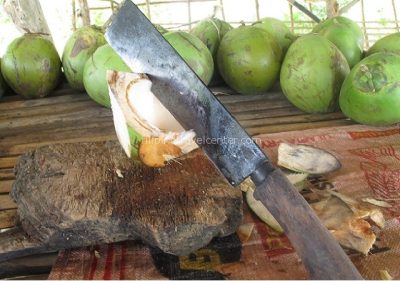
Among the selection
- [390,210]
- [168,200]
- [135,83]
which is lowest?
[390,210]

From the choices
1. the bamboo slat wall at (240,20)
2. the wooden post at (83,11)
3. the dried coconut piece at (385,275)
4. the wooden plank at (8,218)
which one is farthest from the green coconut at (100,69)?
the wooden post at (83,11)

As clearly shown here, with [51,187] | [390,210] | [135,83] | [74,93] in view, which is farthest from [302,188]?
[74,93]

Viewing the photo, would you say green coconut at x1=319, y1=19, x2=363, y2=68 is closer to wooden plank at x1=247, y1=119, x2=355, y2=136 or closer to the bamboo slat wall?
wooden plank at x1=247, y1=119, x2=355, y2=136

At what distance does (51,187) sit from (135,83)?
30cm

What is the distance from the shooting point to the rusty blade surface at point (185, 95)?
0.77m

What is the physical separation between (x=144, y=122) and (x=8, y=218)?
0.39 m

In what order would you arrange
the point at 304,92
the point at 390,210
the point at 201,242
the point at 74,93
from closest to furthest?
the point at 201,242, the point at 390,210, the point at 304,92, the point at 74,93

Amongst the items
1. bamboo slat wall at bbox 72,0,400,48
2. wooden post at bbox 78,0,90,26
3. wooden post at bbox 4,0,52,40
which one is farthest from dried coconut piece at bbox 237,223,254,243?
wooden post at bbox 78,0,90,26

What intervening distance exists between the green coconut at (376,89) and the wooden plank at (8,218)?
1040 millimetres

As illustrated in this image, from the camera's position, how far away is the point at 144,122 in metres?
1.01

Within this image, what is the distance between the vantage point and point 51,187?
34.2 inches

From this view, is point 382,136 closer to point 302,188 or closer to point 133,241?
point 302,188

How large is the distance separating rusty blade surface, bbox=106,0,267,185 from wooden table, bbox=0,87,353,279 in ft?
1.81

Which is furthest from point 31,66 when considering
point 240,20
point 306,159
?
point 240,20
